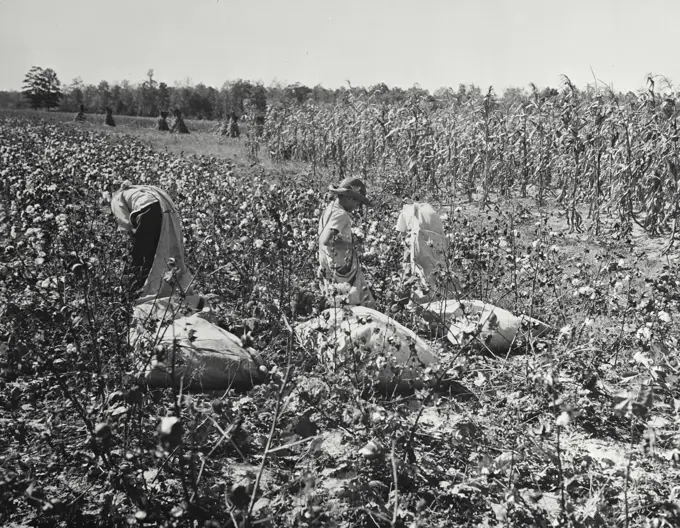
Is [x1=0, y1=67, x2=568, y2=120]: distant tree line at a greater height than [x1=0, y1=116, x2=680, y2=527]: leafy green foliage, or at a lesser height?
greater

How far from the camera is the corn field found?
766 centimetres

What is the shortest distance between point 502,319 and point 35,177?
468cm

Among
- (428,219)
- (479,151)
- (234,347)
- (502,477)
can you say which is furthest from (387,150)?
(502,477)

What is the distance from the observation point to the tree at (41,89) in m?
62.8

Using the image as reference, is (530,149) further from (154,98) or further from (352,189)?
(154,98)

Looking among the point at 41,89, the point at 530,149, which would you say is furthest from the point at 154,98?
the point at 530,149

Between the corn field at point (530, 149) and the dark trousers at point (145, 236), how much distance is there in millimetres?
5341

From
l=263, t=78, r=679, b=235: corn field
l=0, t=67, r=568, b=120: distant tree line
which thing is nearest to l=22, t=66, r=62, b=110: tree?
l=0, t=67, r=568, b=120: distant tree line

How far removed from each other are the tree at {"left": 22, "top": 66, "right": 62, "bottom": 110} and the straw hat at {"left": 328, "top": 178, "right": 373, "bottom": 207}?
6662 centimetres

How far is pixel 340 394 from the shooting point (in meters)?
3.02

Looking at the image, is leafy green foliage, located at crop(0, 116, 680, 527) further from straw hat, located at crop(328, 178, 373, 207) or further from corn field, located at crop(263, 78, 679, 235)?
corn field, located at crop(263, 78, 679, 235)

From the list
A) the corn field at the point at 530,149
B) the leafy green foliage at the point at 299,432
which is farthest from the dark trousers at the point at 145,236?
the corn field at the point at 530,149

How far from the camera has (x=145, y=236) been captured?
455cm

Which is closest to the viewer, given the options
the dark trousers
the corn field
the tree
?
the dark trousers
